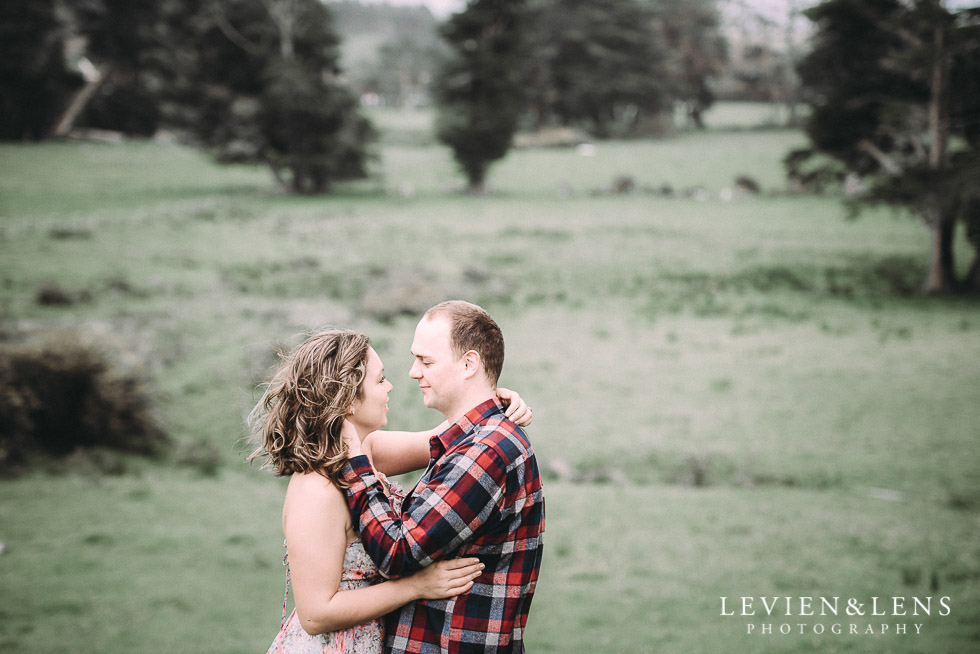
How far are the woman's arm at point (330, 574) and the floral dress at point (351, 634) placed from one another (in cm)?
8

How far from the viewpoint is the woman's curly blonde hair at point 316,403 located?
226cm

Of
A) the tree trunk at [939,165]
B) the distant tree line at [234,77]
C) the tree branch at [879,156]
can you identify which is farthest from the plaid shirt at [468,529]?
the distant tree line at [234,77]

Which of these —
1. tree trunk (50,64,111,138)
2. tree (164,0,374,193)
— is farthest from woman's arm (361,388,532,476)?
tree trunk (50,64,111,138)

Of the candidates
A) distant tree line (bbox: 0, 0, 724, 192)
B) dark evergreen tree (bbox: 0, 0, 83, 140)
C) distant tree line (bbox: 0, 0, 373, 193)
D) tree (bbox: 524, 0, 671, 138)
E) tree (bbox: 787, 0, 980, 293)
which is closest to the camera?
tree (bbox: 787, 0, 980, 293)

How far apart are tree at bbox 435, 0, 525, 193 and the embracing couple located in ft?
128

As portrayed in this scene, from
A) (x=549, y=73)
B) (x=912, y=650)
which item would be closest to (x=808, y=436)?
(x=912, y=650)

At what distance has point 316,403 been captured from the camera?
230cm

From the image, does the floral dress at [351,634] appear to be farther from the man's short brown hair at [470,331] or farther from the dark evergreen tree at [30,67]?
the dark evergreen tree at [30,67]

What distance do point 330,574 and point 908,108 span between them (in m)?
21.7

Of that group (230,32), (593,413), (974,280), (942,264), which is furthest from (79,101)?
(974,280)

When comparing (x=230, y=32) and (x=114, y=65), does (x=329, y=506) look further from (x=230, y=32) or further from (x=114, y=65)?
(x=114, y=65)

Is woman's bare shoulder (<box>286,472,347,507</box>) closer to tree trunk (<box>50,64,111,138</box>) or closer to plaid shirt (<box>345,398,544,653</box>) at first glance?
plaid shirt (<box>345,398,544,653</box>)

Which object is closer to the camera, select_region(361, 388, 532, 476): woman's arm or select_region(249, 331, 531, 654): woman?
select_region(249, 331, 531, 654): woman

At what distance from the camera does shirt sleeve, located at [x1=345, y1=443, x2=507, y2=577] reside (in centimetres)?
212
